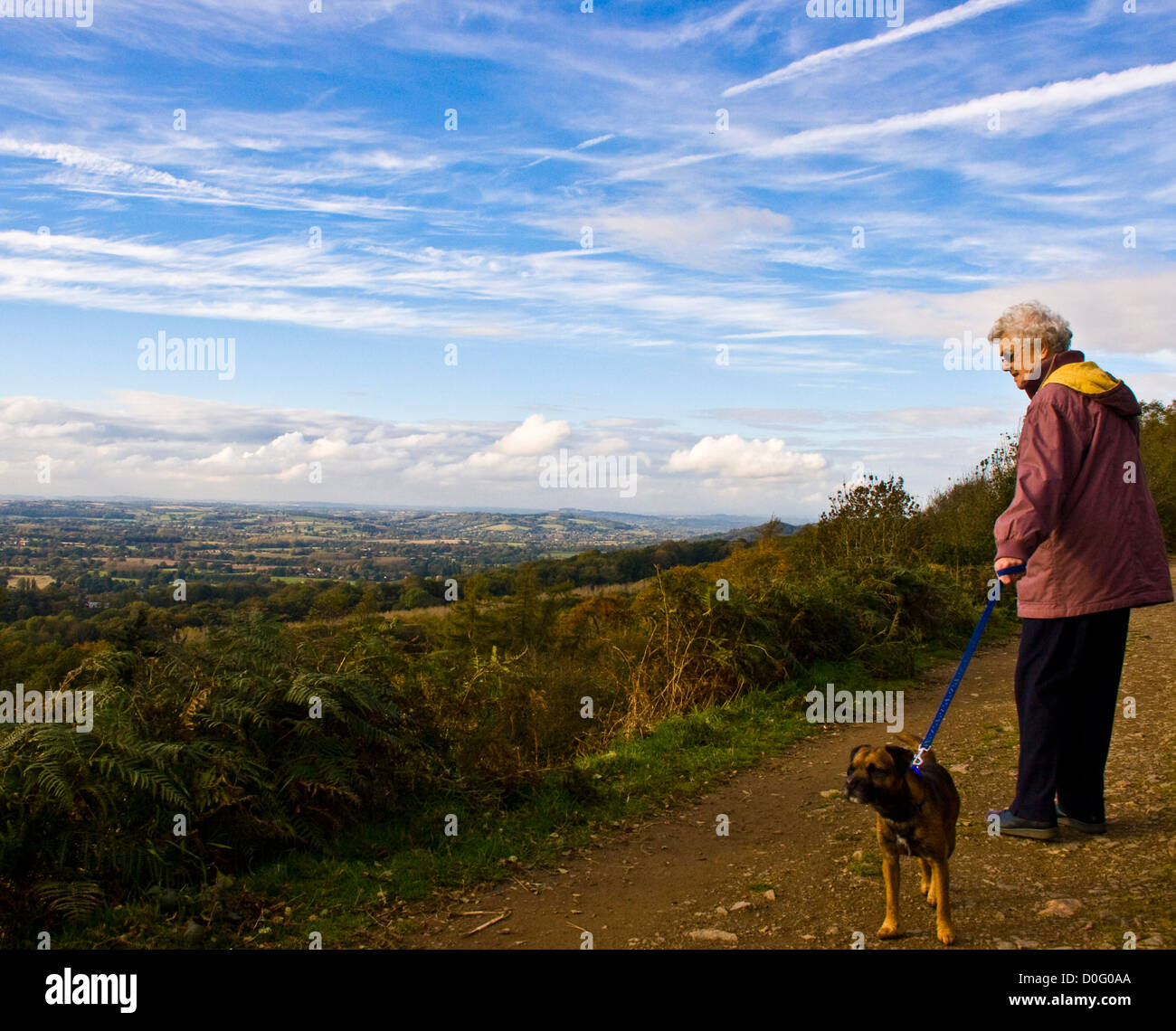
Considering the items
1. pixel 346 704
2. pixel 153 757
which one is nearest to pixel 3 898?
pixel 153 757

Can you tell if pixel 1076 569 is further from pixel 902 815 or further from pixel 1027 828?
pixel 902 815

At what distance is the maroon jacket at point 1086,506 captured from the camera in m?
4.35

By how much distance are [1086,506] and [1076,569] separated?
32cm

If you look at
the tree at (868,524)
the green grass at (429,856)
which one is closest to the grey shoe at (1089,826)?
the green grass at (429,856)

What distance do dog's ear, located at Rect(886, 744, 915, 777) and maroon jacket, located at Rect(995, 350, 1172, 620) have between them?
122 cm

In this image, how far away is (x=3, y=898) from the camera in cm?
394

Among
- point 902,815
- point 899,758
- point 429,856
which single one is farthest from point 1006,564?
point 429,856

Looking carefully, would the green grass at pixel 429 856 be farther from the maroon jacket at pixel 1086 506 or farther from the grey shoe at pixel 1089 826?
the maroon jacket at pixel 1086 506

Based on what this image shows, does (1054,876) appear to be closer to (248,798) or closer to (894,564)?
(248,798)

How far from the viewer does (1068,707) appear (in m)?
4.51

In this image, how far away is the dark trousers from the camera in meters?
4.43

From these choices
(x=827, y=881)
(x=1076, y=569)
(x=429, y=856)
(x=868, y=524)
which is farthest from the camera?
(x=868, y=524)

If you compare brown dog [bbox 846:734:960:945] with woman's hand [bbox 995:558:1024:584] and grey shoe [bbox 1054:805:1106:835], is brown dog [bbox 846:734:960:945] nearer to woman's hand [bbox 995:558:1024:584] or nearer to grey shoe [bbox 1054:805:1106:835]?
woman's hand [bbox 995:558:1024:584]

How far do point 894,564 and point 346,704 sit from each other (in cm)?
894
